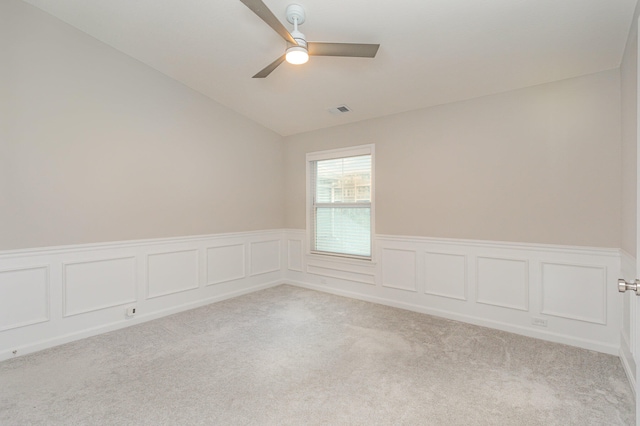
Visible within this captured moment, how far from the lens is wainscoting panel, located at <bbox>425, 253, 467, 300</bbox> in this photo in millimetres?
3602

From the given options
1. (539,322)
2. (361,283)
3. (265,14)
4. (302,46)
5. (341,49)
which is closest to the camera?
(265,14)

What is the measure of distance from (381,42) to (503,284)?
2707 mm

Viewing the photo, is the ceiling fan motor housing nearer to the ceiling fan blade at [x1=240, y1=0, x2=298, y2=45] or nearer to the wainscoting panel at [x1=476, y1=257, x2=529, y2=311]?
the ceiling fan blade at [x1=240, y1=0, x2=298, y2=45]

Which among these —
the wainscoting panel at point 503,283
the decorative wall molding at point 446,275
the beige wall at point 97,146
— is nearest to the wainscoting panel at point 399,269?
the decorative wall molding at point 446,275

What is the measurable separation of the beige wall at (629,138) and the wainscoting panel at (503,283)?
852 millimetres

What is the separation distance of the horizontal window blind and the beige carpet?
1395mm

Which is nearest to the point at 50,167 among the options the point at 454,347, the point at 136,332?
the point at 136,332

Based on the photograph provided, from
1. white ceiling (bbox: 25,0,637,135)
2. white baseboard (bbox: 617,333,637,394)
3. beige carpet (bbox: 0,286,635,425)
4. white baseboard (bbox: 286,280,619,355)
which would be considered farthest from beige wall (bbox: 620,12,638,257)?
beige carpet (bbox: 0,286,635,425)

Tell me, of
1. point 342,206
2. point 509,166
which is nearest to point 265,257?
point 342,206

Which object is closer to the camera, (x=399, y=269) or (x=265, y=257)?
(x=399, y=269)

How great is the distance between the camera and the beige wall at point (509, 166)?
9.23 feet

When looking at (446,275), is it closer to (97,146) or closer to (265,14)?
(265,14)

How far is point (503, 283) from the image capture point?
334 centimetres

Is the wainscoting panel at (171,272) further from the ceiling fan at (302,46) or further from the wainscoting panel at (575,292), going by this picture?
the wainscoting panel at (575,292)
